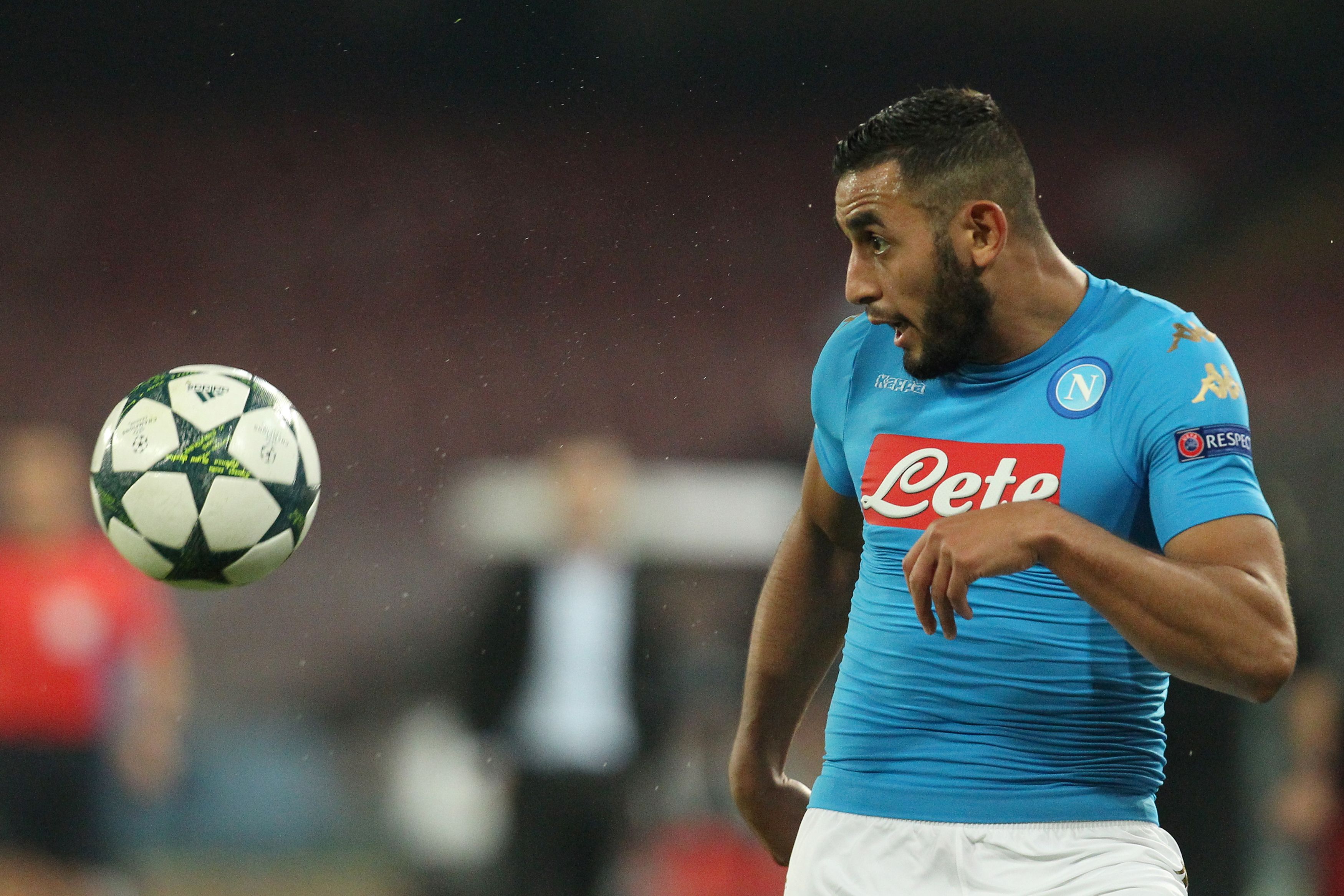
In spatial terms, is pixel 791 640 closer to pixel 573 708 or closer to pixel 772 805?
pixel 772 805

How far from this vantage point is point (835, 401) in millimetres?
2383

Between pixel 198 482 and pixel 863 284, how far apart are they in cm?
122

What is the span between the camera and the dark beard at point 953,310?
2.17 metres

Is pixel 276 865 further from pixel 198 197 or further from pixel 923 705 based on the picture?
pixel 923 705

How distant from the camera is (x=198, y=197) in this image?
11.2m

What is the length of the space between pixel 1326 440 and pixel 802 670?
589 cm

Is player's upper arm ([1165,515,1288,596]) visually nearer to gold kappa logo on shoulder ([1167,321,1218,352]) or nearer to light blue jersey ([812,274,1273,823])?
light blue jersey ([812,274,1273,823])

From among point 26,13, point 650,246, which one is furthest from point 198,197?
point 650,246

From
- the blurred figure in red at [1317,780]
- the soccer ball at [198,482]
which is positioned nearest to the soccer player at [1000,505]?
the soccer ball at [198,482]

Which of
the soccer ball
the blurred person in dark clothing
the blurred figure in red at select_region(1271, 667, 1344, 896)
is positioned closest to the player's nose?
the soccer ball

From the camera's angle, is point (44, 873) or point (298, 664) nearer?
point (44, 873)

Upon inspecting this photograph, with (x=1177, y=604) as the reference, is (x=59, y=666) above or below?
below

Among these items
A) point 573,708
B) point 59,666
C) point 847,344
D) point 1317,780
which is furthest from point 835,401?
point 59,666

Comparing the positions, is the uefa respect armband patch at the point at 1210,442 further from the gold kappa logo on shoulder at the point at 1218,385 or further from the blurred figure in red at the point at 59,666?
the blurred figure in red at the point at 59,666
